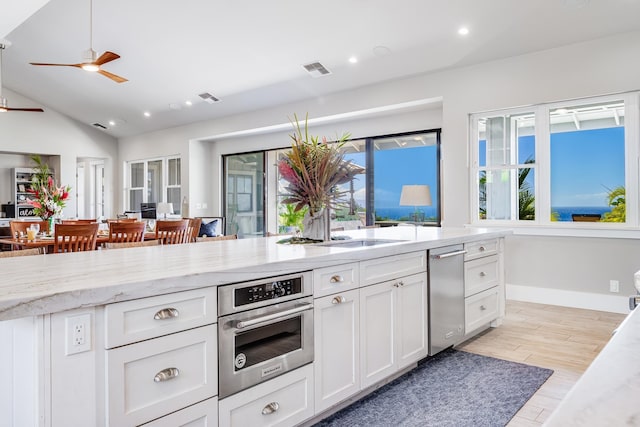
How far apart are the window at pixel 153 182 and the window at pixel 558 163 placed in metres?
6.84

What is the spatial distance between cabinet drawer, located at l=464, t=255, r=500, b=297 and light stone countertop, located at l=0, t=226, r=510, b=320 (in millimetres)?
1012

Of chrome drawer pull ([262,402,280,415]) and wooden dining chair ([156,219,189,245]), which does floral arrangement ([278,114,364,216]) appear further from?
wooden dining chair ([156,219,189,245])

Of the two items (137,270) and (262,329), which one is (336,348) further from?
(137,270)

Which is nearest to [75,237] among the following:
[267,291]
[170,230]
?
[170,230]

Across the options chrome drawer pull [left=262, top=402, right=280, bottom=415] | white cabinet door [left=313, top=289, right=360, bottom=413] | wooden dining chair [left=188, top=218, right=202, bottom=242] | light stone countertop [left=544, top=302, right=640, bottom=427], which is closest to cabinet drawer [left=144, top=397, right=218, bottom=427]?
chrome drawer pull [left=262, top=402, right=280, bottom=415]

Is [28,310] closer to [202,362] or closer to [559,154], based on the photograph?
[202,362]

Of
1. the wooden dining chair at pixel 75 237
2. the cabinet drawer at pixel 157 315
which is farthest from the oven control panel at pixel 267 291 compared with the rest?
the wooden dining chair at pixel 75 237

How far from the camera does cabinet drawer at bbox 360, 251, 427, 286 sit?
238 centimetres

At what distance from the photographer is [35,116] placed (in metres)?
9.85

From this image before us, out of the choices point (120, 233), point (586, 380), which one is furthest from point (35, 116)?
point (586, 380)

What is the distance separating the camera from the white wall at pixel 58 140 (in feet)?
31.4

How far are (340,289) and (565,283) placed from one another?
12.6ft

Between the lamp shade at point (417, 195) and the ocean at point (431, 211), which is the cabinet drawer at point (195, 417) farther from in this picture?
the ocean at point (431, 211)

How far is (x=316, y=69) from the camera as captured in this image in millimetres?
6172
